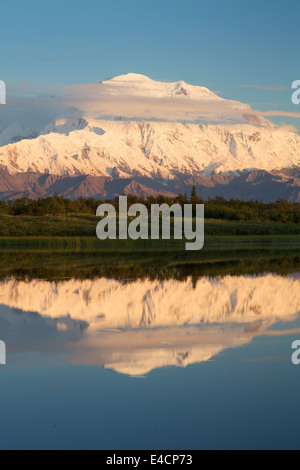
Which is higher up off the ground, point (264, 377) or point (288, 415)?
point (264, 377)

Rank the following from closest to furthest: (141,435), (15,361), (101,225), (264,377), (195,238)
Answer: (141,435), (264,377), (15,361), (195,238), (101,225)

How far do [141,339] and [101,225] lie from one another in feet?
219

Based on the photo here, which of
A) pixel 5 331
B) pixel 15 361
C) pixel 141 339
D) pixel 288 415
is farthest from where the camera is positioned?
pixel 5 331

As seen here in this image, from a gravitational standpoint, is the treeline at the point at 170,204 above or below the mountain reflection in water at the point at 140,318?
above

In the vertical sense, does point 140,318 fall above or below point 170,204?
below

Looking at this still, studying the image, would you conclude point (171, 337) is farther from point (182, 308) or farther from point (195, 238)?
point (195, 238)

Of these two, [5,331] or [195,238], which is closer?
[5,331]

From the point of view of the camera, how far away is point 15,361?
42.5 feet

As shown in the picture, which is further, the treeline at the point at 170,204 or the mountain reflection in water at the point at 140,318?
the treeline at the point at 170,204

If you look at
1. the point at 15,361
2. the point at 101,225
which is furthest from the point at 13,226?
the point at 15,361

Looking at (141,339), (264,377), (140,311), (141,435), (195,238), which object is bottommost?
(141,435)

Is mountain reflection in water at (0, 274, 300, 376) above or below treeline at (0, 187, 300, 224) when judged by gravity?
below

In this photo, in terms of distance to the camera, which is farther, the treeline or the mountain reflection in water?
the treeline

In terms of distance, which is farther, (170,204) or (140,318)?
(170,204)
